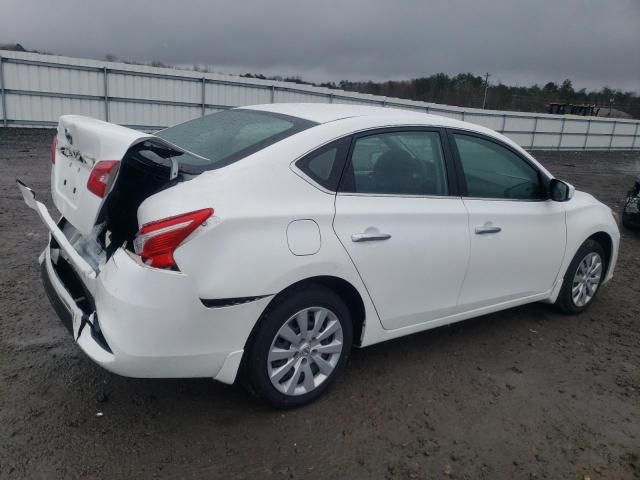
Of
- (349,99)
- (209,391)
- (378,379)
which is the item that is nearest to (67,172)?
(209,391)

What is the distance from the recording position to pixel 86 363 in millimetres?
3400

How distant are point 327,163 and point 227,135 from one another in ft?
2.21

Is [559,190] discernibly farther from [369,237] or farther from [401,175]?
[369,237]

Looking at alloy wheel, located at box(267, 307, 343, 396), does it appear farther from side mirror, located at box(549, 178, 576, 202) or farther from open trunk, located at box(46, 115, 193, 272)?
side mirror, located at box(549, 178, 576, 202)

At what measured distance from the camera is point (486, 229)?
368 cm

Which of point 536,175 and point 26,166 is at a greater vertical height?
point 536,175

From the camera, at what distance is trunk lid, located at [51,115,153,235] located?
2.65 metres

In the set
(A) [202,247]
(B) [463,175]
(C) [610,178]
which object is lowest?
(C) [610,178]

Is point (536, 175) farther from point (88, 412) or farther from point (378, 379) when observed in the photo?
point (88, 412)

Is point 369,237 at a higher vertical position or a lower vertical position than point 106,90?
lower

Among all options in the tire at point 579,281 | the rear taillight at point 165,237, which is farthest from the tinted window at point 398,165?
the tire at point 579,281

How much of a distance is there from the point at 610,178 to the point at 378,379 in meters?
16.8

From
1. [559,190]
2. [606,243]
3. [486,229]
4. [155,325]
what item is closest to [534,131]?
[606,243]

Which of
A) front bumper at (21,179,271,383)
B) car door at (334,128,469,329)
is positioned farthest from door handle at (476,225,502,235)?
front bumper at (21,179,271,383)
